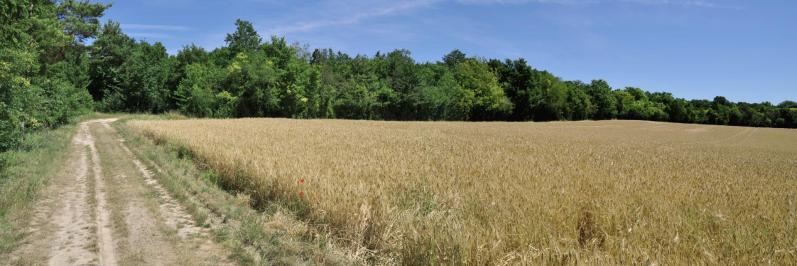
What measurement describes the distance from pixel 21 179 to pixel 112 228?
611cm

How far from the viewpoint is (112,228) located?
7.36m

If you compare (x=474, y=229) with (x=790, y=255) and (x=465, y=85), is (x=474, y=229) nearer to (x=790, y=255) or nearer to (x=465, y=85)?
(x=790, y=255)

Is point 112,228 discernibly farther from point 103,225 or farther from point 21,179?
point 21,179

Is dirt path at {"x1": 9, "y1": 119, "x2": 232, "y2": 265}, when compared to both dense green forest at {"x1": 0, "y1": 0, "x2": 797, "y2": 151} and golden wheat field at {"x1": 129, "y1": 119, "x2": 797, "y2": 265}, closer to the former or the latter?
golden wheat field at {"x1": 129, "y1": 119, "x2": 797, "y2": 265}

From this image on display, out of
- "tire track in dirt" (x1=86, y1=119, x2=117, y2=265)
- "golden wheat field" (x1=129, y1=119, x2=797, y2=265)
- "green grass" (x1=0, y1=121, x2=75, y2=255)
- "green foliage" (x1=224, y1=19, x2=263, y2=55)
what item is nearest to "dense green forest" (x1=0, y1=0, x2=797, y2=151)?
"green foliage" (x1=224, y1=19, x2=263, y2=55)

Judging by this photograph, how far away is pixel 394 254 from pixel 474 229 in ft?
3.96

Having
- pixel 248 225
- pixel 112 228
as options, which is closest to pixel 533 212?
pixel 248 225

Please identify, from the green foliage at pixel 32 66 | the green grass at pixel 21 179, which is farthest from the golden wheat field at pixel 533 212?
the green foliage at pixel 32 66

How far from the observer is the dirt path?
19.9 feet

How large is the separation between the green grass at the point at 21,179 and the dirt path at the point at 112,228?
0.65ft

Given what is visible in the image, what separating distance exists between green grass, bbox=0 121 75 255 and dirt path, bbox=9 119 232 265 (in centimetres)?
20

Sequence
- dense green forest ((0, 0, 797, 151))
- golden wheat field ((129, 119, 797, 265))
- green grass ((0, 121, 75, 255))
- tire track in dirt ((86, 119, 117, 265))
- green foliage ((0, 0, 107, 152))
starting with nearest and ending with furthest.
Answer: golden wheat field ((129, 119, 797, 265))
tire track in dirt ((86, 119, 117, 265))
green grass ((0, 121, 75, 255))
green foliage ((0, 0, 107, 152))
dense green forest ((0, 0, 797, 151))

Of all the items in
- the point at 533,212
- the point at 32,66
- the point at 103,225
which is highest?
the point at 32,66

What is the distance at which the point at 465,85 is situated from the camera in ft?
273
